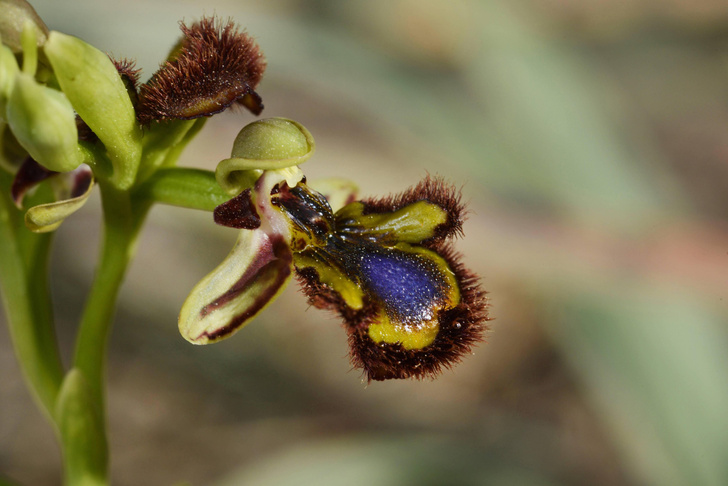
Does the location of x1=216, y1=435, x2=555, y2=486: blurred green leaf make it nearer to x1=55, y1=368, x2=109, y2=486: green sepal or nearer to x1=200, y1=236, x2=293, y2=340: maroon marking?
x1=55, y1=368, x2=109, y2=486: green sepal

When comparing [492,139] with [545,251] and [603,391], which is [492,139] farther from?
[603,391]

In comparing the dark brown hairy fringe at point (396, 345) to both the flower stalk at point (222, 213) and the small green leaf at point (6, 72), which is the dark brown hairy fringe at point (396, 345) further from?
the small green leaf at point (6, 72)

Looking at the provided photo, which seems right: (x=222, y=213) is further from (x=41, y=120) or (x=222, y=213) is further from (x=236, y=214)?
(x=41, y=120)

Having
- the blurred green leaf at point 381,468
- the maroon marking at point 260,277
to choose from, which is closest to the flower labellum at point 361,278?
the maroon marking at point 260,277

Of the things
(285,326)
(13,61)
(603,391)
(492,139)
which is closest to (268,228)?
(13,61)

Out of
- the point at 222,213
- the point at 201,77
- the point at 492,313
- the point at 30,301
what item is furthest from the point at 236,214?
the point at 492,313

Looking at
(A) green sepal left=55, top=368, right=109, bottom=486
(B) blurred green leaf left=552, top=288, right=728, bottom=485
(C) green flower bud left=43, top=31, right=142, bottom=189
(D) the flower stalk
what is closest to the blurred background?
(B) blurred green leaf left=552, top=288, right=728, bottom=485
